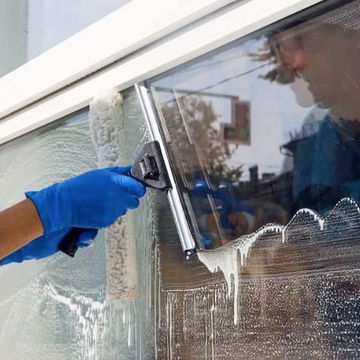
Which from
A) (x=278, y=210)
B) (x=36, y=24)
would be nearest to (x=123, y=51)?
(x=278, y=210)

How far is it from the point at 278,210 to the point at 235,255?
25 centimetres

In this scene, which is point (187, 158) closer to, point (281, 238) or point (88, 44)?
point (88, 44)

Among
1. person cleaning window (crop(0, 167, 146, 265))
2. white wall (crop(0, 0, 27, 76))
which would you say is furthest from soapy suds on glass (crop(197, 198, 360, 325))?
white wall (crop(0, 0, 27, 76))

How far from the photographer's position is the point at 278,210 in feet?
3.85

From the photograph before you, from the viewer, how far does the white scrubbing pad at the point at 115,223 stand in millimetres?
1123

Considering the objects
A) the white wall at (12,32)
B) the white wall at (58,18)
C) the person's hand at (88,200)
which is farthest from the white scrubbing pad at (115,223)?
the white wall at (12,32)

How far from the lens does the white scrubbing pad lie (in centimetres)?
112

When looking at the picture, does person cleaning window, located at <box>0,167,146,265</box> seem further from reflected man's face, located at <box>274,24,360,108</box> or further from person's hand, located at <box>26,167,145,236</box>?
reflected man's face, located at <box>274,24,360,108</box>

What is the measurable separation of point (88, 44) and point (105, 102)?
14cm

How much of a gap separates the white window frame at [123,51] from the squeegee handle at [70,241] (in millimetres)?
299

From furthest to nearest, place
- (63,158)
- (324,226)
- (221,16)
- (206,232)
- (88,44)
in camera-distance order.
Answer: (63,158), (88,44), (206,232), (221,16), (324,226)

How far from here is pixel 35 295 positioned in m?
1.41

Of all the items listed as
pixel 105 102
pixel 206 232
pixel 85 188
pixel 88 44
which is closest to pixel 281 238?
pixel 206 232

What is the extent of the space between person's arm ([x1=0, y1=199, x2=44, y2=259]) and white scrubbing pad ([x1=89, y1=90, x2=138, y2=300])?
7.3 inches
